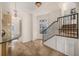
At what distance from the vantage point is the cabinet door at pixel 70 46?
61.4 inches

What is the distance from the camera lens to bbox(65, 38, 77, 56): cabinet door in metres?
1.56

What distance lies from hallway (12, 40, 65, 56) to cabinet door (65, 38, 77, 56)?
0.33 feet

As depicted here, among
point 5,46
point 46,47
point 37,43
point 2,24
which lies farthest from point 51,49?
point 2,24

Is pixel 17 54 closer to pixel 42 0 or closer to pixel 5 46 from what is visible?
pixel 5 46

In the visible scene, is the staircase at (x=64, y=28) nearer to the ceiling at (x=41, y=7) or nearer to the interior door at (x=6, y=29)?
the ceiling at (x=41, y=7)

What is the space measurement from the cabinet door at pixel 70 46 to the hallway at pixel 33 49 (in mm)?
100

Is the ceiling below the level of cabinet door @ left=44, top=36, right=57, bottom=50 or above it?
above

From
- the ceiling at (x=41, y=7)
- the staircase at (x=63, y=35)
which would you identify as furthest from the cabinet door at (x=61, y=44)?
the ceiling at (x=41, y=7)

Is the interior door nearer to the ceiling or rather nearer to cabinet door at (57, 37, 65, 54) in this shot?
the ceiling

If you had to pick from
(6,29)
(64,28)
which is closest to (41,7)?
(64,28)

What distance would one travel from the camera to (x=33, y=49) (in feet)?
5.25

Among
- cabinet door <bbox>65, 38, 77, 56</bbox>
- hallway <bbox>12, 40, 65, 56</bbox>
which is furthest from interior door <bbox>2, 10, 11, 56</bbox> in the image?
cabinet door <bbox>65, 38, 77, 56</bbox>

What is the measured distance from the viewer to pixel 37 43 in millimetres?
1598

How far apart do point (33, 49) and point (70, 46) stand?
0.47 meters
